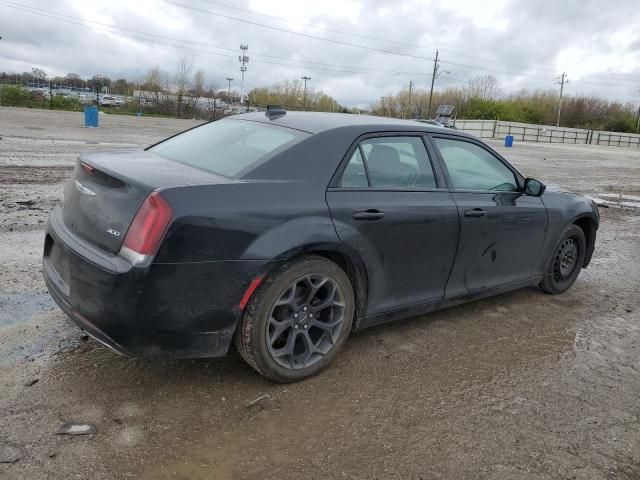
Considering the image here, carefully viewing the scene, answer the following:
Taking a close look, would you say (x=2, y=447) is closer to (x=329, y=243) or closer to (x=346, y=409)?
(x=346, y=409)

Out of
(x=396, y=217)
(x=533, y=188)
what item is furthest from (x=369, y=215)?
(x=533, y=188)

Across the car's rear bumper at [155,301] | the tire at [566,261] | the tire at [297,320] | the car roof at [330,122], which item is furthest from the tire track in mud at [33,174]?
the tire at [566,261]

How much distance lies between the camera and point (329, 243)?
313cm

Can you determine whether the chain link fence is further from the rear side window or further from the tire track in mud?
the rear side window

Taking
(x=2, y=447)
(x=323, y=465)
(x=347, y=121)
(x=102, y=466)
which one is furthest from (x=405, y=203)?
(x=2, y=447)

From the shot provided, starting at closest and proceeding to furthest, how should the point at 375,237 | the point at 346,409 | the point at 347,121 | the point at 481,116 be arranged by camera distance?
the point at 346,409 → the point at 375,237 → the point at 347,121 → the point at 481,116

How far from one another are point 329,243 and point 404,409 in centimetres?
102

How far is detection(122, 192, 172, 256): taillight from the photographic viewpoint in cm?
262

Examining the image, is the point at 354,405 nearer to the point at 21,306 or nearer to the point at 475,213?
the point at 475,213

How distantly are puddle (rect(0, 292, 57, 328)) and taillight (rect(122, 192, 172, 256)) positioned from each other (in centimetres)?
160

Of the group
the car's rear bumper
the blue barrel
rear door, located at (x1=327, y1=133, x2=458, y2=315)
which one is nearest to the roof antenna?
rear door, located at (x1=327, y1=133, x2=458, y2=315)

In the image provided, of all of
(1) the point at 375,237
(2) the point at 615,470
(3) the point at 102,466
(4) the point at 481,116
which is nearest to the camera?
(3) the point at 102,466

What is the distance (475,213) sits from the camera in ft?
13.1

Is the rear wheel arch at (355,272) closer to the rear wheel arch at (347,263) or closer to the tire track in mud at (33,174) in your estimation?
the rear wheel arch at (347,263)
